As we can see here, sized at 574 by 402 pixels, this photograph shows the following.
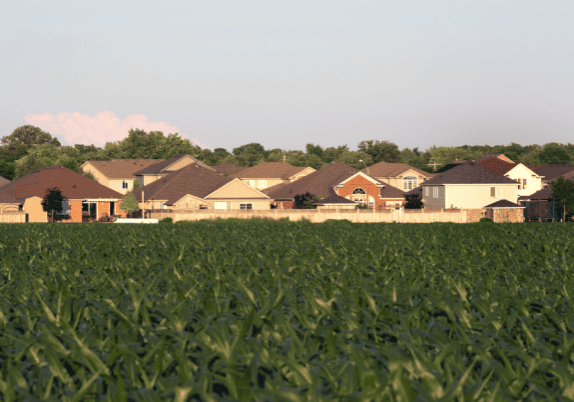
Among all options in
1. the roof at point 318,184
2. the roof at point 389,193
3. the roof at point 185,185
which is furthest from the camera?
the roof at point 389,193

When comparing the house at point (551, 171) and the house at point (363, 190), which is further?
the house at point (551, 171)

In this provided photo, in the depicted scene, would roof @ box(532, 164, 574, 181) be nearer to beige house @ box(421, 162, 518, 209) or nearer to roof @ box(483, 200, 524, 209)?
beige house @ box(421, 162, 518, 209)

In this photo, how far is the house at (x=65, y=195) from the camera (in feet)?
210

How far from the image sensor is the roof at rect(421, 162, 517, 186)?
7212 centimetres

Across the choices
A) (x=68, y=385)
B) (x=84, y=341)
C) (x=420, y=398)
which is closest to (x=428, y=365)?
(x=420, y=398)

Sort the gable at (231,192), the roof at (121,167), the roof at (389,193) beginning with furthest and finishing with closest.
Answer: the roof at (121,167)
the roof at (389,193)
the gable at (231,192)

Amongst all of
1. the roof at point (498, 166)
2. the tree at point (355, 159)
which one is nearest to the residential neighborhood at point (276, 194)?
the roof at point (498, 166)

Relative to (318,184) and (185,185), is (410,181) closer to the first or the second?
(318,184)

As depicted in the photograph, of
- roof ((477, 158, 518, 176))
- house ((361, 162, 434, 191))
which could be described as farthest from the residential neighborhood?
house ((361, 162, 434, 191))

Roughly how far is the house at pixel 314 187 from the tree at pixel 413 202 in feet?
28.6

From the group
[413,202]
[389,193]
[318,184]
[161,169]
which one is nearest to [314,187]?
[318,184]

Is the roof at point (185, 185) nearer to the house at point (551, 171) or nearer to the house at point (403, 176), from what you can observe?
the house at point (403, 176)

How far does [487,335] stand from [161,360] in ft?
10.1

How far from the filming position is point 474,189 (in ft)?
238
